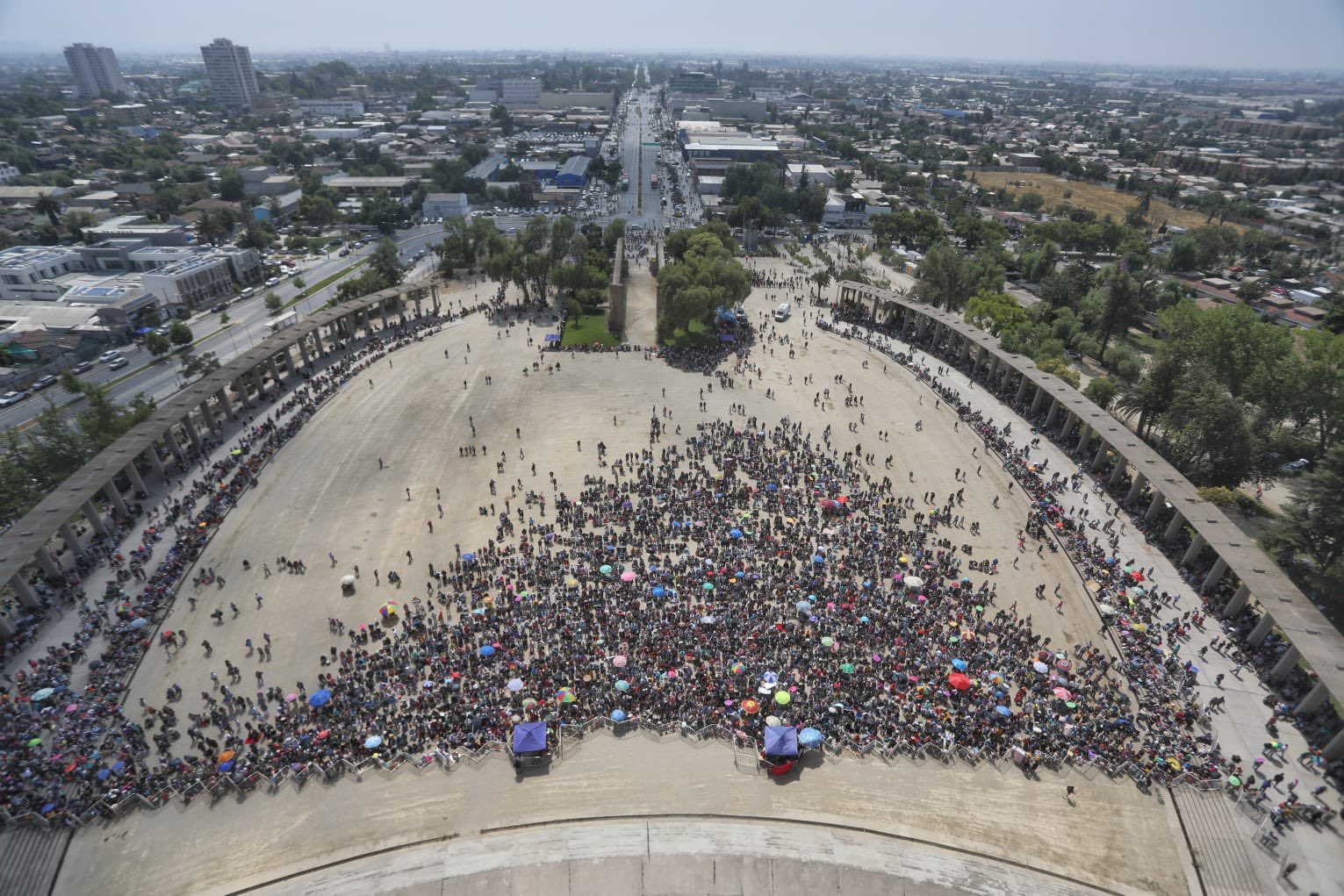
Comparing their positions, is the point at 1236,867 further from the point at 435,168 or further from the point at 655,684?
the point at 435,168

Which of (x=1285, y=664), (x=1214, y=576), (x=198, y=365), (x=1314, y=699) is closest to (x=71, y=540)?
(x=198, y=365)

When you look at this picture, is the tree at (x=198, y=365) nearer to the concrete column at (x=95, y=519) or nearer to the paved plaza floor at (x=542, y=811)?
the concrete column at (x=95, y=519)

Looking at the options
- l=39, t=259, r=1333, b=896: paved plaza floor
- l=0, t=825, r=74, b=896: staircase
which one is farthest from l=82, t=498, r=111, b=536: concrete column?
l=0, t=825, r=74, b=896: staircase

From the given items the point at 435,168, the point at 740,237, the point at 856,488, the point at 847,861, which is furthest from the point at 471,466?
the point at 435,168

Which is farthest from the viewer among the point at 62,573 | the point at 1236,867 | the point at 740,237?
the point at 740,237

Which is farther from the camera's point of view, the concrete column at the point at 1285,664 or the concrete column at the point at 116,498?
the concrete column at the point at 116,498

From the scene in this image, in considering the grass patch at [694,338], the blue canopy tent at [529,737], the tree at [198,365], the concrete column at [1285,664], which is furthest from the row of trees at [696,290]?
the concrete column at [1285,664]
